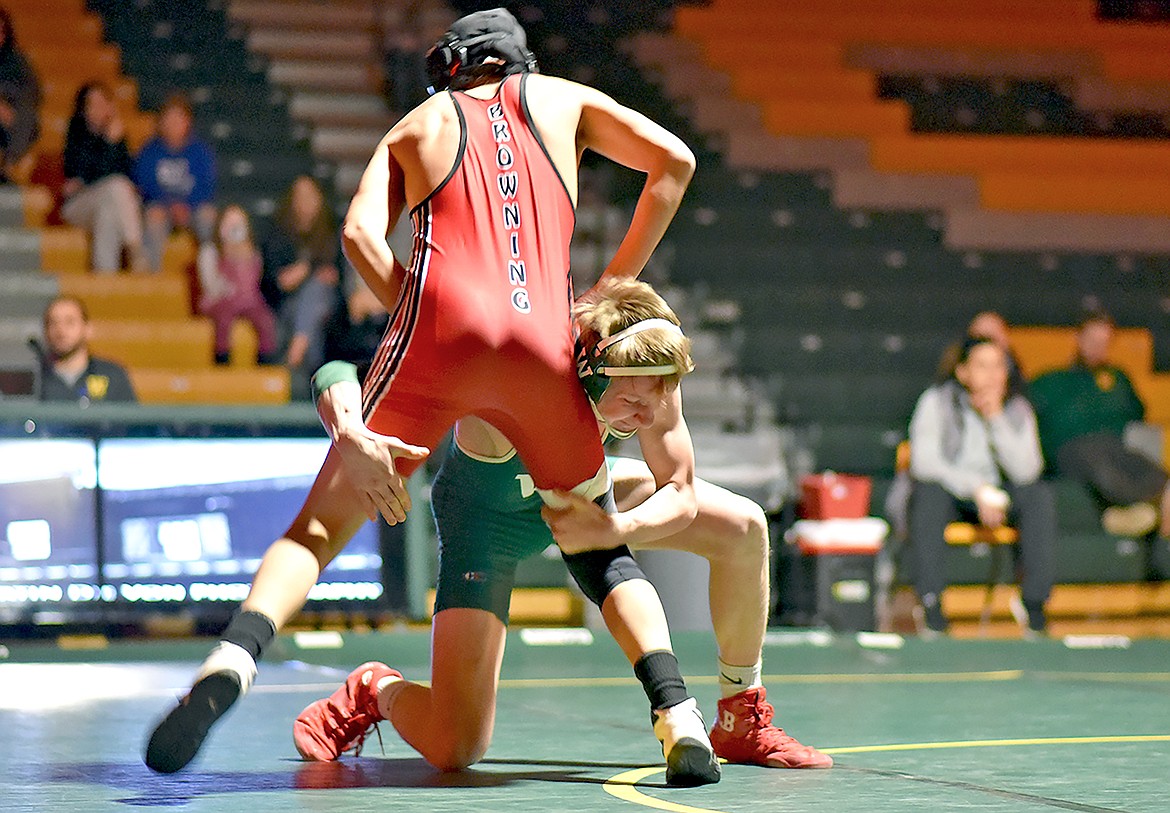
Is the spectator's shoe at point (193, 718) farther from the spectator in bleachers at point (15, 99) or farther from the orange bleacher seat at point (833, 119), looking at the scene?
the orange bleacher seat at point (833, 119)

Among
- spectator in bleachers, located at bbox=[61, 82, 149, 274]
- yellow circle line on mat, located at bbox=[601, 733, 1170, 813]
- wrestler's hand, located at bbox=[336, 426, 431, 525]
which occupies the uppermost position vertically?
spectator in bleachers, located at bbox=[61, 82, 149, 274]

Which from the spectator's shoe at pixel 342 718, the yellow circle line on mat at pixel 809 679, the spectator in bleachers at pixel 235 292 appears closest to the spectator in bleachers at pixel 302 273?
the spectator in bleachers at pixel 235 292

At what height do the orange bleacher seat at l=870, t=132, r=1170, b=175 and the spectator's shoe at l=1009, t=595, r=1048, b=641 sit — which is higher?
the orange bleacher seat at l=870, t=132, r=1170, b=175

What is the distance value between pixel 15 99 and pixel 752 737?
23.7 feet

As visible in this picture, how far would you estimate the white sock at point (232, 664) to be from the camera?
3.02 metres

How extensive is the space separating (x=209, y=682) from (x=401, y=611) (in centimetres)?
420

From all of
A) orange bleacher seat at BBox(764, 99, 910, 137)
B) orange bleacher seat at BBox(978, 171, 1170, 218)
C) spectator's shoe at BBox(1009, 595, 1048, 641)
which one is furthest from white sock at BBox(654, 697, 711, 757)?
orange bleacher seat at BBox(764, 99, 910, 137)

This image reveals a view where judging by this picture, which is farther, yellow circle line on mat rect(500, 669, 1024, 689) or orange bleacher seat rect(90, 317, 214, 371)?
orange bleacher seat rect(90, 317, 214, 371)

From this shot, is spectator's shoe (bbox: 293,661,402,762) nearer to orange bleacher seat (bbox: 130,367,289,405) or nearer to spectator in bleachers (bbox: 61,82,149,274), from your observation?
orange bleacher seat (bbox: 130,367,289,405)

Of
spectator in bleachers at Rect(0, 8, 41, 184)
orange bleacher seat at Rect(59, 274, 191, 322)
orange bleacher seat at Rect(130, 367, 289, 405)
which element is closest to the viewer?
orange bleacher seat at Rect(130, 367, 289, 405)

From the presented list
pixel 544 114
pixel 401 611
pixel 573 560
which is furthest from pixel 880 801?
pixel 401 611

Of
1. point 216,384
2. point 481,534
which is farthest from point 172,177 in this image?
point 481,534

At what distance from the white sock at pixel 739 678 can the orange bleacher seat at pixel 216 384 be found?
538 cm

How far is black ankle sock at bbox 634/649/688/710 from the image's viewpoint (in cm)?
322
